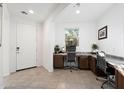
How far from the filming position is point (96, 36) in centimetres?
650

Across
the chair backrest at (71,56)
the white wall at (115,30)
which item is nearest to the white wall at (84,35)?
A: the chair backrest at (71,56)

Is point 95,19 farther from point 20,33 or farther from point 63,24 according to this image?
point 20,33

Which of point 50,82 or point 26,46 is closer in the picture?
point 50,82

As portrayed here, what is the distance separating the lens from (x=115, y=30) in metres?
4.17

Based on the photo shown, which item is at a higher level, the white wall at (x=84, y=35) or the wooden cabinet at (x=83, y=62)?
the white wall at (x=84, y=35)

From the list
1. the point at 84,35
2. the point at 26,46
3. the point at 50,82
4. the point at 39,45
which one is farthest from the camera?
the point at 39,45

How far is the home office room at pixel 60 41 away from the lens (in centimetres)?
438

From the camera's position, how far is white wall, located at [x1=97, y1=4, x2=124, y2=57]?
379 cm

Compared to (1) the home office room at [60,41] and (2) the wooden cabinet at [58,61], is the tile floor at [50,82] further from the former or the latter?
(2) the wooden cabinet at [58,61]

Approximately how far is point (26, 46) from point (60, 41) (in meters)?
1.73

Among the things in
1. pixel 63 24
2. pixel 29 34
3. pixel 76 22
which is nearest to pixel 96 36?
pixel 76 22

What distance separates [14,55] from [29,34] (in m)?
1.31

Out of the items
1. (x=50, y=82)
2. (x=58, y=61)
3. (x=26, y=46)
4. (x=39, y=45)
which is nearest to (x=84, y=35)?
(x=58, y=61)

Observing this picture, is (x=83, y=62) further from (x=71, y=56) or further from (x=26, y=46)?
(x=26, y=46)
